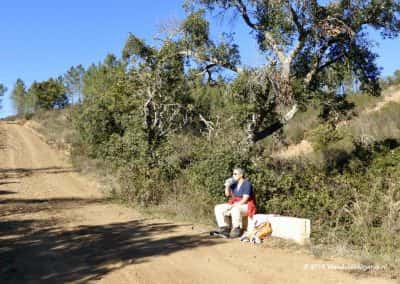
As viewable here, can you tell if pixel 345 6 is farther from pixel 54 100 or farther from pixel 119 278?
pixel 54 100

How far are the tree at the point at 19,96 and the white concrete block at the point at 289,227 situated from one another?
257 feet

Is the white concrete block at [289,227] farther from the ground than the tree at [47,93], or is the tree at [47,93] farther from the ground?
the tree at [47,93]

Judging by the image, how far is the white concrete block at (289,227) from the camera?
7.81m

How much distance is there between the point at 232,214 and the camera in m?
8.59

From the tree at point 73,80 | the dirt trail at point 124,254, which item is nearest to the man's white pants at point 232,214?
the dirt trail at point 124,254

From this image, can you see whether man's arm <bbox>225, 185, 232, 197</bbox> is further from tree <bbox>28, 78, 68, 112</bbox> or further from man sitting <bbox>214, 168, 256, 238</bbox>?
tree <bbox>28, 78, 68, 112</bbox>

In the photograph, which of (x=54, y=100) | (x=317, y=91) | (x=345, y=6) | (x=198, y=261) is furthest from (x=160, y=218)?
(x=54, y=100)

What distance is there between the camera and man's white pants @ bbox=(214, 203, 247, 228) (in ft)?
27.9

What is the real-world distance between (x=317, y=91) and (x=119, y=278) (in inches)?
393

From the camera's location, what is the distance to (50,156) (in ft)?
93.8

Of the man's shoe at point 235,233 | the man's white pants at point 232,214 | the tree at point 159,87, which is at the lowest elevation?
the man's shoe at point 235,233

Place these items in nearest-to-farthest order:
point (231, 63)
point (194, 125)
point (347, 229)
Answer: point (347, 229)
point (231, 63)
point (194, 125)

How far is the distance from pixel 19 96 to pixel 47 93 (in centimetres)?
1346

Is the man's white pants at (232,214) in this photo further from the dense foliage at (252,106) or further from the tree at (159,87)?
the tree at (159,87)
